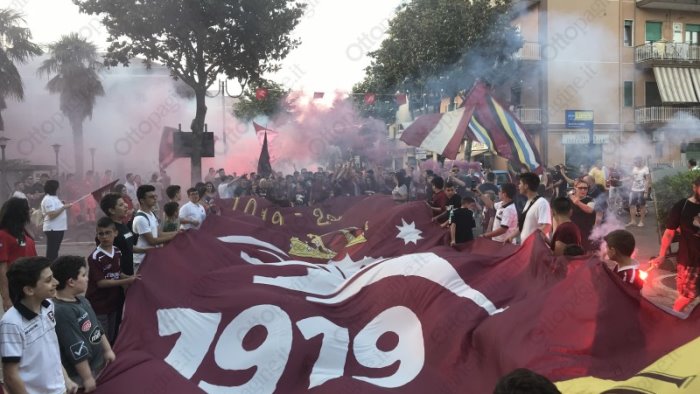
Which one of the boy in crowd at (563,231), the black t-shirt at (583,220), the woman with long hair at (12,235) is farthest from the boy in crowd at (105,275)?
the black t-shirt at (583,220)

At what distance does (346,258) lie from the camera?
7953 millimetres

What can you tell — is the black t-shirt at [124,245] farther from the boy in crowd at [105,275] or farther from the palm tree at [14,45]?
the palm tree at [14,45]

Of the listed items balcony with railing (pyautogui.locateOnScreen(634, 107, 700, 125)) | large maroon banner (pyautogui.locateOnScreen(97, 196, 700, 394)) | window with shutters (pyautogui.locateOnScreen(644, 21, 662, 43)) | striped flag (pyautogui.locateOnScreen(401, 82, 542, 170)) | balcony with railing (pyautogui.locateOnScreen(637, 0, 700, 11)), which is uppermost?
balcony with railing (pyautogui.locateOnScreen(637, 0, 700, 11))

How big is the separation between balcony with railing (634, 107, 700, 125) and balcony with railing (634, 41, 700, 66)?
2.24 metres

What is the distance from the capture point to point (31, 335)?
297cm

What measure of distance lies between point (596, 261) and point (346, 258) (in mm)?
4451

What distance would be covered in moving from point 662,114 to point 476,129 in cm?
2388

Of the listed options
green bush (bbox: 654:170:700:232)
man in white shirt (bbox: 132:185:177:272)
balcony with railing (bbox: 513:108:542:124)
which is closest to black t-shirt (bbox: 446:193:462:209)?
green bush (bbox: 654:170:700:232)

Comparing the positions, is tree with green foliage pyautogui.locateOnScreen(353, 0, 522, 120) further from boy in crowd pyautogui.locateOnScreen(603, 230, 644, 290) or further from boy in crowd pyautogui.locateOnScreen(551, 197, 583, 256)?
boy in crowd pyautogui.locateOnScreen(603, 230, 644, 290)

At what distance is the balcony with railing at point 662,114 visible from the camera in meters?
29.6

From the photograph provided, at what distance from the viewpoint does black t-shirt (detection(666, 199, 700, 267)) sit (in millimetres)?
6164

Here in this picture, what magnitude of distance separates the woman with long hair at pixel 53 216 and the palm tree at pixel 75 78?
23.3m

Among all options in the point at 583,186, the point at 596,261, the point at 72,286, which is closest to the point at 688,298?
the point at 583,186

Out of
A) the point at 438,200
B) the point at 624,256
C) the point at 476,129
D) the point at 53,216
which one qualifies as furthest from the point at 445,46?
the point at 624,256
